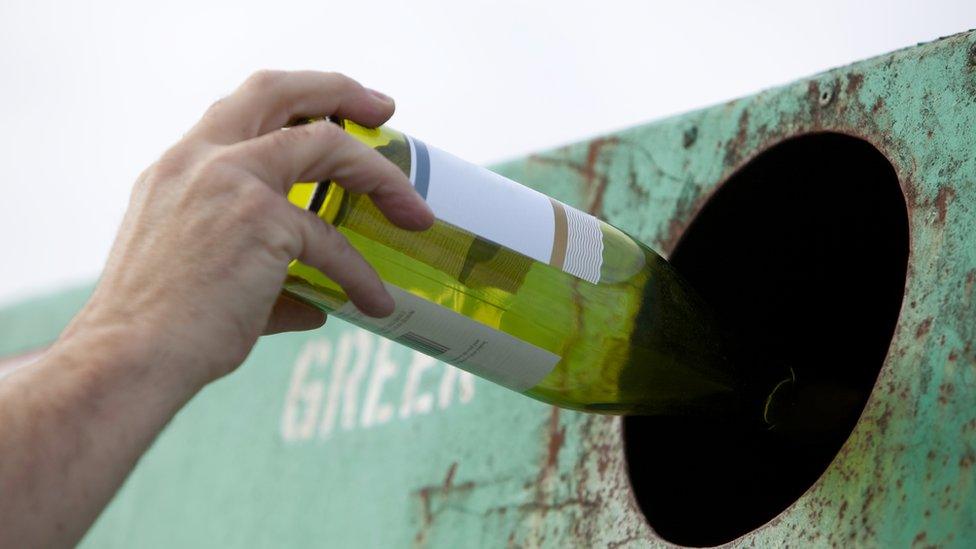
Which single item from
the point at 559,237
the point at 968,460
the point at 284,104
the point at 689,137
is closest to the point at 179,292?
the point at 284,104

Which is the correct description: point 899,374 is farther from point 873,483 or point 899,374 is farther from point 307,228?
point 307,228

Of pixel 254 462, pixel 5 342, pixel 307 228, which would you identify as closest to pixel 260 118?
pixel 307 228

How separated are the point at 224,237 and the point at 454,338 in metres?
0.22

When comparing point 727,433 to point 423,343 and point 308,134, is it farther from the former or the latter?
point 308,134

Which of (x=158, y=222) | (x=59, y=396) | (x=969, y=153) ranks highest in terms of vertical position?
(x=969, y=153)

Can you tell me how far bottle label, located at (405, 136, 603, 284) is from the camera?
77 centimetres

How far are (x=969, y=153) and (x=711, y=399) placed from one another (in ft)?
1.09

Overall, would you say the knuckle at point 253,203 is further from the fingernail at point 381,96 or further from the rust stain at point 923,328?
the rust stain at point 923,328

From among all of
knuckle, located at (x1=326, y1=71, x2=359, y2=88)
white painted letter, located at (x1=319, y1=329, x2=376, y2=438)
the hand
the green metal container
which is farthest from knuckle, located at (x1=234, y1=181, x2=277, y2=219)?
white painted letter, located at (x1=319, y1=329, x2=376, y2=438)

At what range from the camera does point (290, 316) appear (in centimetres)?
86

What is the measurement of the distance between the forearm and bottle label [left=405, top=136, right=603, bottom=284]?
216 millimetres

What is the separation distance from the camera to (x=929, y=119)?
2.78 ft

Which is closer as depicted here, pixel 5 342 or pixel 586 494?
pixel 586 494

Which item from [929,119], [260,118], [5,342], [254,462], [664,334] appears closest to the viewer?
[260,118]
